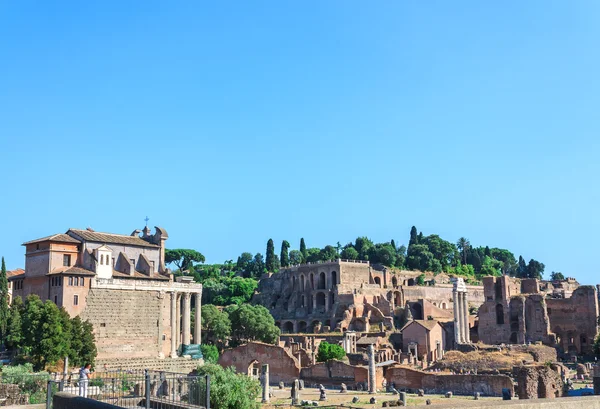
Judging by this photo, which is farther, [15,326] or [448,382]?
[448,382]

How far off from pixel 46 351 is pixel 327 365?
22358 mm

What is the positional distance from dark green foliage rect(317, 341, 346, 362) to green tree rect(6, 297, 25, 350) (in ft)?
85.5

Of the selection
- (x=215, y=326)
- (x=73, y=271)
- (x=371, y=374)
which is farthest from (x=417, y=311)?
(x=73, y=271)

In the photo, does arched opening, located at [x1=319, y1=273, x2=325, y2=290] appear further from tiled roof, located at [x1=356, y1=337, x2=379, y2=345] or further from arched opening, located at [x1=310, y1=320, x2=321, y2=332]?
tiled roof, located at [x1=356, y1=337, x2=379, y2=345]

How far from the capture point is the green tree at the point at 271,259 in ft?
352

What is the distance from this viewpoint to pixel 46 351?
36.0m

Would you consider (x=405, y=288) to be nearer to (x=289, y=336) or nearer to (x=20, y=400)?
(x=289, y=336)

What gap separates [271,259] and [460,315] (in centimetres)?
4245

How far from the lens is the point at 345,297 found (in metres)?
80.9

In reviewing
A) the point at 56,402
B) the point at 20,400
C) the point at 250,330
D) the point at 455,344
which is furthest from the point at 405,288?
the point at 56,402

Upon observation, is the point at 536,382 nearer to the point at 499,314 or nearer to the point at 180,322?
the point at 180,322

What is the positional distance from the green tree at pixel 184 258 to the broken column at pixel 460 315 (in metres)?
52.6

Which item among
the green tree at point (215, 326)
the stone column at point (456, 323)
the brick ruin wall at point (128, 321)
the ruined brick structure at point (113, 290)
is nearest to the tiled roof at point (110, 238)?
the ruined brick structure at point (113, 290)

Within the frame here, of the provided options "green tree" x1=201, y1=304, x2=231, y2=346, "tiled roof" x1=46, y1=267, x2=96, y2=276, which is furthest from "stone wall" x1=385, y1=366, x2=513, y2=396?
"tiled roof" x1=46, y1=267, x2=96, y2=276
